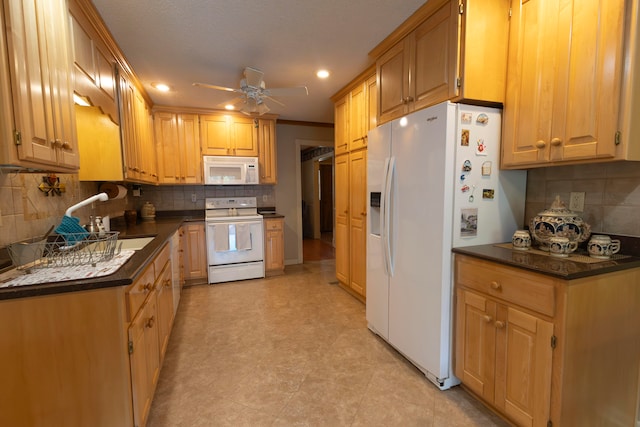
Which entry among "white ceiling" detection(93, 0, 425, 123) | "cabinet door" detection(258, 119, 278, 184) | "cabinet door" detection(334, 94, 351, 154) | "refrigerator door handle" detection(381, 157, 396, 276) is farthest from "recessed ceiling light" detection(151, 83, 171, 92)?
"refrigerator door handle" detection(381, 157, 396, 276)

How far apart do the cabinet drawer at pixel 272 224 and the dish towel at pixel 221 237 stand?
22.5 inches

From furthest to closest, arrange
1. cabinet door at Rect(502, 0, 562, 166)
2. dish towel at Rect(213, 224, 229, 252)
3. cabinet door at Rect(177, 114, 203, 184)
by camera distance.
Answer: cabinet door at Rect(177, 114, 203, 184)
dish towel at Rect(213, 224, 229, 252)
cabinet door at Rect(502, 0, 562, 166)

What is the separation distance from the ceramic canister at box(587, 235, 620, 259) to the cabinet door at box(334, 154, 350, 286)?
84.2 inches

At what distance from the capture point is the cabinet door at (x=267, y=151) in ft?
14.0

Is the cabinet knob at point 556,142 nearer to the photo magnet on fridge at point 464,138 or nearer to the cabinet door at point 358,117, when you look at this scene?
the photo magnet on fridge at point 464,138

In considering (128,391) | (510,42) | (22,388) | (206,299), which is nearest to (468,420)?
(128,391)

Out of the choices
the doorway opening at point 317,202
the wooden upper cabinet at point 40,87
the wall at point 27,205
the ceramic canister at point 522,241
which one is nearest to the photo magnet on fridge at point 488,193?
the ceramic canister at point 522,241

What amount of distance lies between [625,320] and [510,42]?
64.6 inches

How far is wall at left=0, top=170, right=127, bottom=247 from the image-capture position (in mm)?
1430

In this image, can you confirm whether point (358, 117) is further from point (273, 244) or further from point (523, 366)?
point (523, 366)

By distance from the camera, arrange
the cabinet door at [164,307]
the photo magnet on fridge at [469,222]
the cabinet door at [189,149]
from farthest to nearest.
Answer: the cabinet door at [189,149] → the cabinet door at [164,307] → the photo magnet on fridge at [469,222]

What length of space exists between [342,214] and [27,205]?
2644 millimetres

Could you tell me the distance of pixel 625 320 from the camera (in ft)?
4.69

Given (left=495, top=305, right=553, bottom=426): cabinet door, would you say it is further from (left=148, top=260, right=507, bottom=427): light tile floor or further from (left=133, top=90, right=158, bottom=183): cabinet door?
(left=133, top=90, right=158, bottom=183): cabinet door
